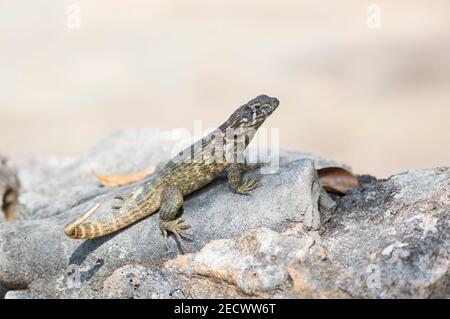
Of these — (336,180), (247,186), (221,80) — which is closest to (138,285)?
(247,186)

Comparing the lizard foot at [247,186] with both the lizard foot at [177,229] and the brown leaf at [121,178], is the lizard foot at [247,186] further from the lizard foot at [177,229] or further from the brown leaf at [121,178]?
the brown leaf at [121,178]

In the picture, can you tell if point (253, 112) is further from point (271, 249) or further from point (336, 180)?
point (271, 249)

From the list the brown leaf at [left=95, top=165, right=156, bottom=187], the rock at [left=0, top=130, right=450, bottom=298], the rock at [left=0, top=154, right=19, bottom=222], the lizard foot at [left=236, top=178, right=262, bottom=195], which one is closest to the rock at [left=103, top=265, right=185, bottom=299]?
the rock at [left=0, top=130, right=450, bottom=298]

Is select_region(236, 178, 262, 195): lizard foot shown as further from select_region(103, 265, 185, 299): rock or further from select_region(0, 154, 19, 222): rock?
select_region(0, 154, 19, 222): rock

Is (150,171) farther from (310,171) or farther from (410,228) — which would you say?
(410,228)
